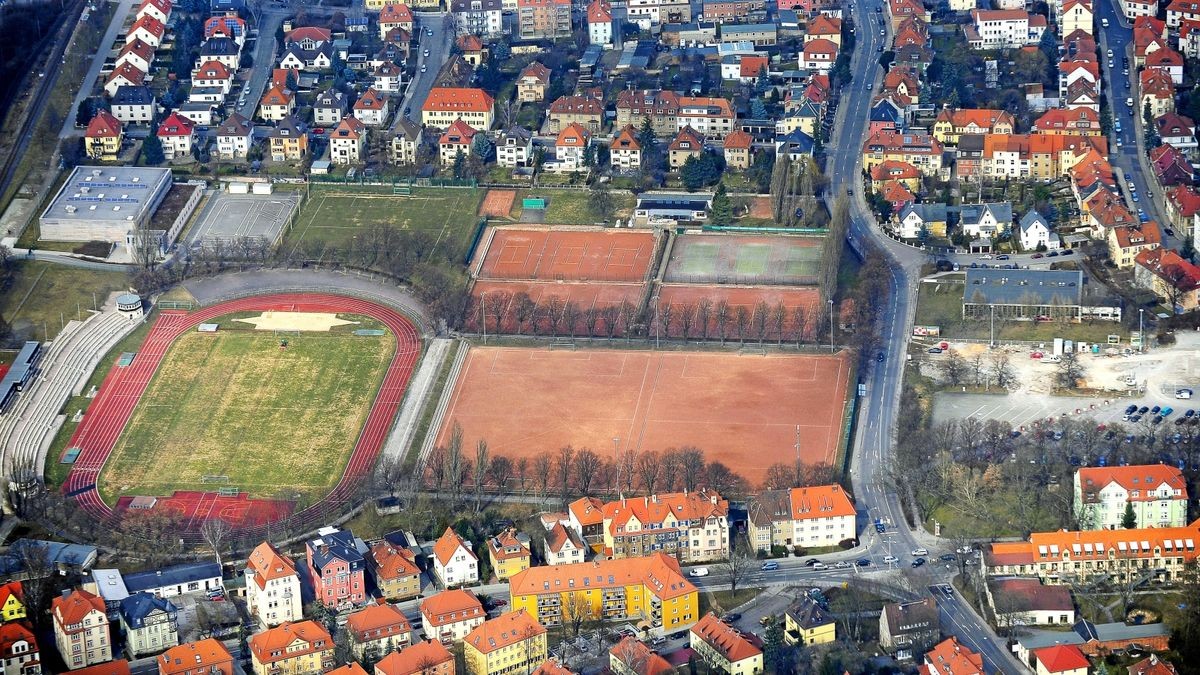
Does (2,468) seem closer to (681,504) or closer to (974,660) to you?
(681,504)

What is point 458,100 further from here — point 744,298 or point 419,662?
point 419,662

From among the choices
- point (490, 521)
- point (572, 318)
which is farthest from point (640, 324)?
point (490, 521)

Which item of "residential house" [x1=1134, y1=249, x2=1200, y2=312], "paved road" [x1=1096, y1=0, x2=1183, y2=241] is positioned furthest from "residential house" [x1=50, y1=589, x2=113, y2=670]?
"paved road" [x1=1096, y1=0, x2=1183, y2=241]

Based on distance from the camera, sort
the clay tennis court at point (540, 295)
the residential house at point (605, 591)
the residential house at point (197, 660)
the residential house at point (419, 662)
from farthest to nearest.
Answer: the clay tennis court at point (540, 295)
the residential house at point (605, 591)
the residential house at point (197, 660)
the residential house at point (419, 662)

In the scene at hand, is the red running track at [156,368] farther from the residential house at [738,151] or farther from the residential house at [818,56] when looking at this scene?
the residential house at [818,56]

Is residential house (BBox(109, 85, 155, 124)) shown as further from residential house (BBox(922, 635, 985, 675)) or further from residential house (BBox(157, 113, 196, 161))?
residential house (BBox(922, 635, 985, 675))

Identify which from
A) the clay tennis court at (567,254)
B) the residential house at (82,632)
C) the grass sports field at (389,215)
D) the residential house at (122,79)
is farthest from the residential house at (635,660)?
the residential house at (122,79)
